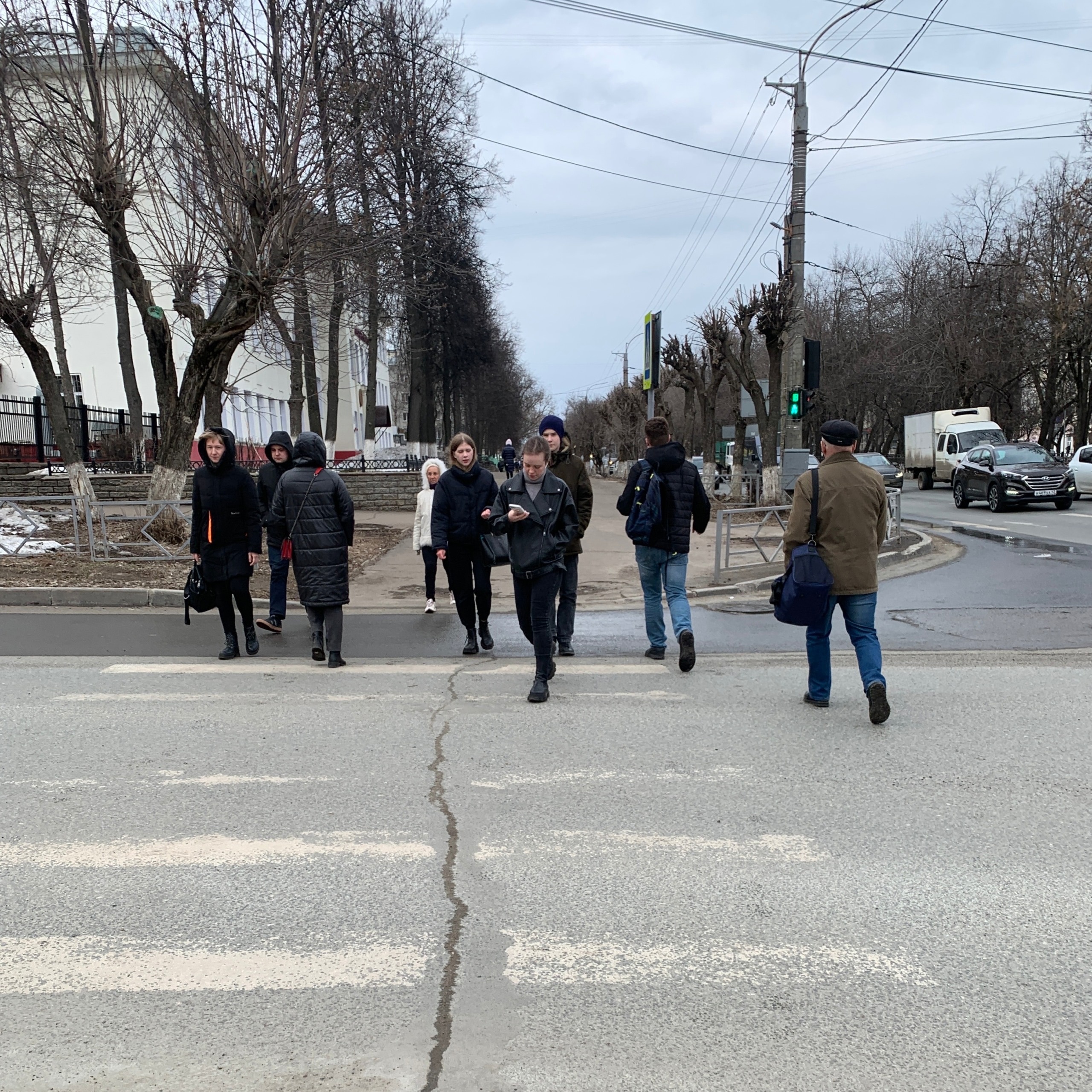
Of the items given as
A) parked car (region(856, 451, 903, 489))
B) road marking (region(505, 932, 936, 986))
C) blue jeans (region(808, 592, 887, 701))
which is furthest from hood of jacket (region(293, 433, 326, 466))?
parked car (region(856, 451, 903, 489))

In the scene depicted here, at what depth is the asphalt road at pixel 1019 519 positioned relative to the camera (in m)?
17.4

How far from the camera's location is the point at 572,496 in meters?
7.59

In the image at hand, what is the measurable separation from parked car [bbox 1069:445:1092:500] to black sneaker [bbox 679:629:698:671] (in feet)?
73.6

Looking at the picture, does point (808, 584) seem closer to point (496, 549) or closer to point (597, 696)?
point (597, 696)

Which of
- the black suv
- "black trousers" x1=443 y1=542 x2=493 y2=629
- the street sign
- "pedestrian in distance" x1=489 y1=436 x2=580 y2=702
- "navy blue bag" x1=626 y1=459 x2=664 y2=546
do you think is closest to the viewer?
"pedestrian in distance" x1=489 y1=436 x2=580 y2=702

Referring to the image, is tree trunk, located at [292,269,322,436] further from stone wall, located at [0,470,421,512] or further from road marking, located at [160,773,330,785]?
road marking, located at [160,773,330,785]

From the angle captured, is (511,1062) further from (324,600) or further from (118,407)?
(118,407)

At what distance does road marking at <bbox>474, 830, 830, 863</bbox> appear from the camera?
386 centimetres

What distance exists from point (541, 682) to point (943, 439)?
1374 inches

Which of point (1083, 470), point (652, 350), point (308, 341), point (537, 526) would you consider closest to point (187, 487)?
point (308, 341)

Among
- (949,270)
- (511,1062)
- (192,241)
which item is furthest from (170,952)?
(949,270)

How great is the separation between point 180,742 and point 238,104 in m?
10.6

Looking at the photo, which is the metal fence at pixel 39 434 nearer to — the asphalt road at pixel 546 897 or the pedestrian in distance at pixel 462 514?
the pedestrian in distance at pixel 462 514

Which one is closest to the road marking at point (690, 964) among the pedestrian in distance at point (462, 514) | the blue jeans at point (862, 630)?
the blue jeans at point (862, 630)
